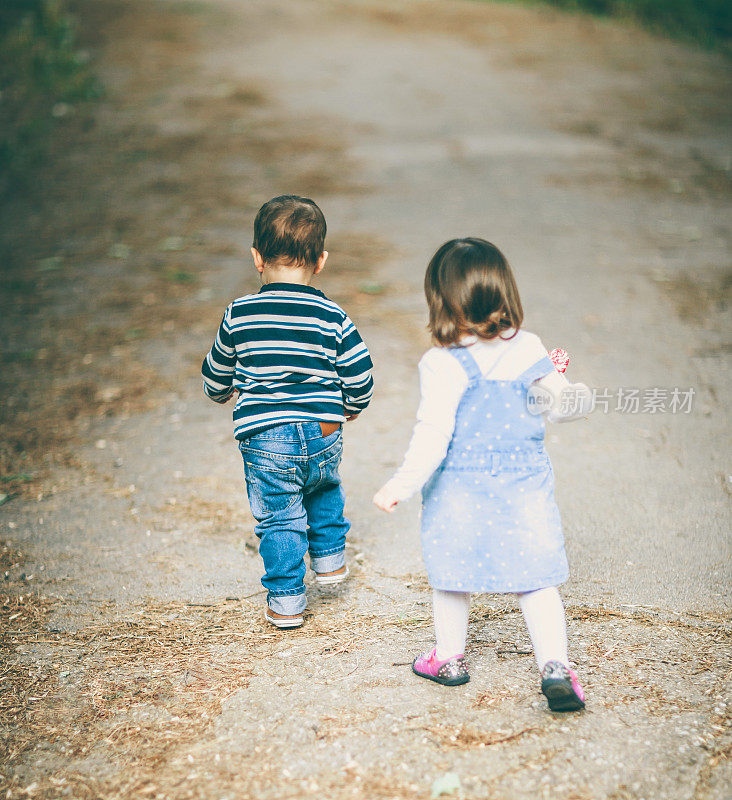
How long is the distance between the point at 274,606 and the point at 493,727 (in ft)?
3.15

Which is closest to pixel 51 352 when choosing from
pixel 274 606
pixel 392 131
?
pixel 274 606

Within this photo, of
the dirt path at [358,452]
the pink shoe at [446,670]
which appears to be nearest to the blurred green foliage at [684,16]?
the dirt path at [358,452]

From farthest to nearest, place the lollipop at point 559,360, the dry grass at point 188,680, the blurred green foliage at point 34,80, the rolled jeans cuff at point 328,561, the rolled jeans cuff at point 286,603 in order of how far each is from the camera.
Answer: the blurred green foliage at point 34,80 → the rolled jeans cuff at point 328,561 → the rolled jeans cuff at point 286,603 → the lollipop at point 559,360 → the dry grass at point 188,680

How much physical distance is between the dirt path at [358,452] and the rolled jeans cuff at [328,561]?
16 cm

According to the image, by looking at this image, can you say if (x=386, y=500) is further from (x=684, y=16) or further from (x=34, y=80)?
(x=684, y=16)

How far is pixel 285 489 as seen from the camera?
10.2 ft

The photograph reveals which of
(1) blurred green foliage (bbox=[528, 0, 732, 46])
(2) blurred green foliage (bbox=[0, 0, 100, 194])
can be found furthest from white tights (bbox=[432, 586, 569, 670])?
(1) blurred green foliage (bbox=[528, 0, 732, 46])

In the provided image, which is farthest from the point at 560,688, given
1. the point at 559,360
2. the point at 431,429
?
the point at 559,360

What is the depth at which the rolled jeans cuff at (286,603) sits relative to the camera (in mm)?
3123

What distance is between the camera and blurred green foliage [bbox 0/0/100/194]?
33.9 ft

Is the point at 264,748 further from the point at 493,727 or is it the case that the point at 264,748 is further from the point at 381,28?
the point at 381,28

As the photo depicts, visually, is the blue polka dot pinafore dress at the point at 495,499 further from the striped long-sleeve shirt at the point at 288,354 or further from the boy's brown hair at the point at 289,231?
the boy's brown hair at the point at 289,231

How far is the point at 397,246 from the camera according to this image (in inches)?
298

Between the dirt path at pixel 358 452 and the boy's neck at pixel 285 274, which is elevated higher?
the boy's neck at pixel 285 274
